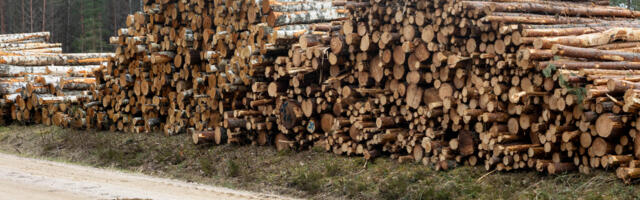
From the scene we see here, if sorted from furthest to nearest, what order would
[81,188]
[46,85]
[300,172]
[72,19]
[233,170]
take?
[72,19] → [46,85] → [233,170] → [300,172] → [81,188]

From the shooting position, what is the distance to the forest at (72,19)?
42.6 metres

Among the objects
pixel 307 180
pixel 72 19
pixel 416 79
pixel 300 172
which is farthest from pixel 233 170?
pixel 72 19

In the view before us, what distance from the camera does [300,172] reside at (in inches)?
446

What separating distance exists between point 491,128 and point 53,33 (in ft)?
132

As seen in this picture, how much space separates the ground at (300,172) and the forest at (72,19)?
85.7 ft

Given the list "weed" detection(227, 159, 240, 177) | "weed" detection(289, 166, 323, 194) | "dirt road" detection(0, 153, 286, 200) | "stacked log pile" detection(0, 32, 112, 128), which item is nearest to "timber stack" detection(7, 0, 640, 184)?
"weed" detection(289, 166, 323, 194)

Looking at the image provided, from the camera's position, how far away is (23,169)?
10859 millimetres

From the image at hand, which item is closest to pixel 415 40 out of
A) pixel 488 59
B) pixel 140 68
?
pixel 488 59

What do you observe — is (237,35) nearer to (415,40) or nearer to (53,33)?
(415,40)

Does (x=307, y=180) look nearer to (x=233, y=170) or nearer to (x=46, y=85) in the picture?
(x=233, y=170)

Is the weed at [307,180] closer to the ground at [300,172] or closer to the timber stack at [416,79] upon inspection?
the ground at [300,172]

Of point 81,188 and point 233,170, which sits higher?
point 81,188

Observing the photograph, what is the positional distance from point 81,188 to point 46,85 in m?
12.3

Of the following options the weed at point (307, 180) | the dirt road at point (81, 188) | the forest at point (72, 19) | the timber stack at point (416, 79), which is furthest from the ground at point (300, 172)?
the forest at point (72, 19)
